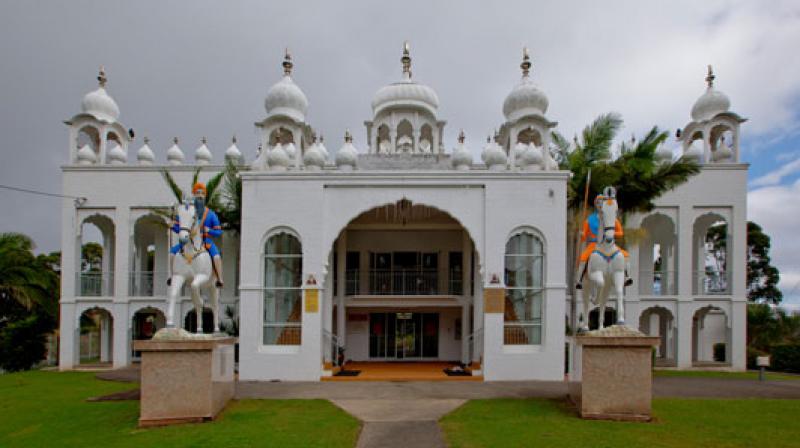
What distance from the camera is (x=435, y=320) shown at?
2272 centimetres

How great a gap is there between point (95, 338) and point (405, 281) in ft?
66.5

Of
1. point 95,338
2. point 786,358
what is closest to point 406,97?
point 786,358

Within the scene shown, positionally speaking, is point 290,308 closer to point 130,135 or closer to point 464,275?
point 464,275

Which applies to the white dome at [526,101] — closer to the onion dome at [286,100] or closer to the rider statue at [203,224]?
the onion dome at [286,100]

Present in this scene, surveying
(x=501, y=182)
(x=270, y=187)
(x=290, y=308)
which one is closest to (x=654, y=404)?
(x=501, y=182)

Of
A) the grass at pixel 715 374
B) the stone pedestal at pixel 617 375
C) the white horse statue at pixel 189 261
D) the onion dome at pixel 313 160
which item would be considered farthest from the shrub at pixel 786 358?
the white horse statue at pixel 189 261

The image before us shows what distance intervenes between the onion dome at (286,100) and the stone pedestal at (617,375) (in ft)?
43.6

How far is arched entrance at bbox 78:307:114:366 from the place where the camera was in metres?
23.3

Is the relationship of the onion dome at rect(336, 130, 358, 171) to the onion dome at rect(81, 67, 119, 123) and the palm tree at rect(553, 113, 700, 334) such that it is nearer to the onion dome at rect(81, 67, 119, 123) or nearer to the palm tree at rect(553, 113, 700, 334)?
the palm tree at rect(553, 113, 700, 334)

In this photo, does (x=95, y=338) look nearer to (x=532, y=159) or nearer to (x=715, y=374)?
(x=532, y=159)

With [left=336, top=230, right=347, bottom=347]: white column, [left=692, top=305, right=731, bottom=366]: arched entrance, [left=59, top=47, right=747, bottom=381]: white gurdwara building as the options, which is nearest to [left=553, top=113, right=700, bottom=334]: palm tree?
[left=59, top=47, right=747, bottom=381]: white gurdwara building

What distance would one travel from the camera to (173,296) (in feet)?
35.5

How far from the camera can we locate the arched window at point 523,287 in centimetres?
1708

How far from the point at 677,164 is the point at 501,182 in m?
6.70
